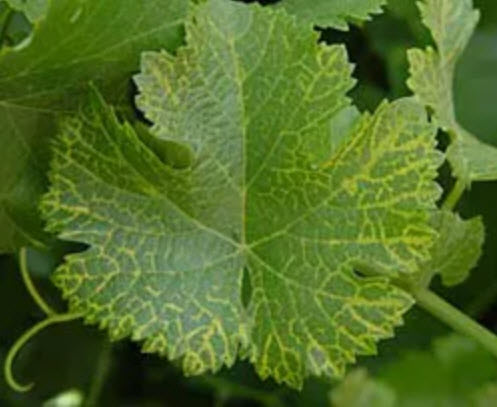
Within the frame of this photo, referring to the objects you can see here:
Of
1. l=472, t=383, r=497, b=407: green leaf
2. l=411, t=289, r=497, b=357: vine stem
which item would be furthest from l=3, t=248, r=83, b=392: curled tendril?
Answer: l=472, t=383, r=497, b=407: green leaf

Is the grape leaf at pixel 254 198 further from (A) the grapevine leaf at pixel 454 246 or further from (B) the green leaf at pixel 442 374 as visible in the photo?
(B) the green leaf at pixel 442 374

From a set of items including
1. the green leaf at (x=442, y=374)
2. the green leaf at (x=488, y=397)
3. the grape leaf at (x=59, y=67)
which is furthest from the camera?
→ the green leaf at (x=442, y=374)

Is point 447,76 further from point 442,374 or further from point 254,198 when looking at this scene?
point 442,374

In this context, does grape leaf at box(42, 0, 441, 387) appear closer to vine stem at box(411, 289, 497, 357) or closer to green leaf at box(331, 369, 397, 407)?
vine stem at box(411, 289, 497, 357)

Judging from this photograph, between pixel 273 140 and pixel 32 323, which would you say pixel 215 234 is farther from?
pixel 32 323

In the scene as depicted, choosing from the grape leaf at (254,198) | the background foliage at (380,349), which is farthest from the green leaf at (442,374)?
the grape leaf at (254,198)

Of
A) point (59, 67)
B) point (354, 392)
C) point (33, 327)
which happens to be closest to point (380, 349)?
point (354, 392)
